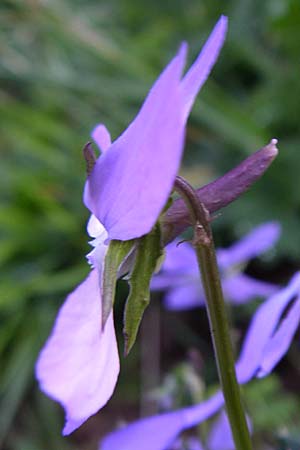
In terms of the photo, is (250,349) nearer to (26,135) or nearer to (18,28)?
(26,135)

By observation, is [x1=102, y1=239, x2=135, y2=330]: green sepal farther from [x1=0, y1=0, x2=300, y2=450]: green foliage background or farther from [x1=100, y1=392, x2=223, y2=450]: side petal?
[x1=0, y1=0, x2=300, y2=450]: green foliage background

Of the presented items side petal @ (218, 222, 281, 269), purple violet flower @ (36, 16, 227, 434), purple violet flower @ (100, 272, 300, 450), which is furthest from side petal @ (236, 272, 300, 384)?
side petal @ (218, 222, 281, 269)

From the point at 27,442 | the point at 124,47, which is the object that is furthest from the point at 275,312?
the point at 124,47

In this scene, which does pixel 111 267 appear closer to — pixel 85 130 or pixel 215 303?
pixel 215 303

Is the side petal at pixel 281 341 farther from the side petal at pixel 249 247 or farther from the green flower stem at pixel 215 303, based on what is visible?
the side petal at pixel 249 247

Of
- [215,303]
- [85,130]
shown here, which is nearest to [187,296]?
[215,303]

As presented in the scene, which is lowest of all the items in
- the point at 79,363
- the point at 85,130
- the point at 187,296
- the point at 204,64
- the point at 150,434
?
the point at 85,130
